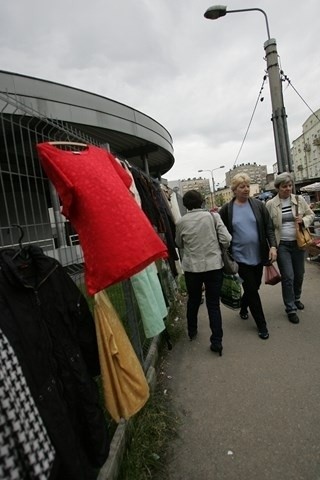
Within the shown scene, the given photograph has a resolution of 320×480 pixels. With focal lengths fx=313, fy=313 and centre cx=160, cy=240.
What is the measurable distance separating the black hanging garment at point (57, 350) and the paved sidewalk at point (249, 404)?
1.02m

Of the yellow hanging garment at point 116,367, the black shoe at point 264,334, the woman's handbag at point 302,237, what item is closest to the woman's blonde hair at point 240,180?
the woman's handbag at point 302,237

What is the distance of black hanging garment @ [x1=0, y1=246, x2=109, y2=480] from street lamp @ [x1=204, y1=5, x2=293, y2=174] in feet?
22.5

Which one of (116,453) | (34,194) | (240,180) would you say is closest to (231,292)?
(240,180)

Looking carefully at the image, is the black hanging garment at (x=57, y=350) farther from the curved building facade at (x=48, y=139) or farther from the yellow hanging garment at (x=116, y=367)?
the curved building facade at (x=48, y=139)

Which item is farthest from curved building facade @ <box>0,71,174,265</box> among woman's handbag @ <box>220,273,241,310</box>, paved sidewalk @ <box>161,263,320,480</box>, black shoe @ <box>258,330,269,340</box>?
black shoe @ <box>258,330,269,340</box>

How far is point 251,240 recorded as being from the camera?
Answer: 3.89m

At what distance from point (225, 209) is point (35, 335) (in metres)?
3.22

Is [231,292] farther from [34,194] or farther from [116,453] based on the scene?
[34,194]

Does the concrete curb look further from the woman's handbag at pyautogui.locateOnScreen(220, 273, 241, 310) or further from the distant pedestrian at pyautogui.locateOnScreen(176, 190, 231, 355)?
the woman's handbag at pyautogui.locateOnScreen(220, 273, 241, 310)

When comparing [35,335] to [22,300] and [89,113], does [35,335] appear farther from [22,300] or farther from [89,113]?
[89,113]

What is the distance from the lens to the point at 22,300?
1.35m

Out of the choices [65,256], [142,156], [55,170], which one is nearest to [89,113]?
[142,156]

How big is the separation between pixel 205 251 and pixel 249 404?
157 centimetres

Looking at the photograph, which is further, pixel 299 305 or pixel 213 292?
pixel 299 305
